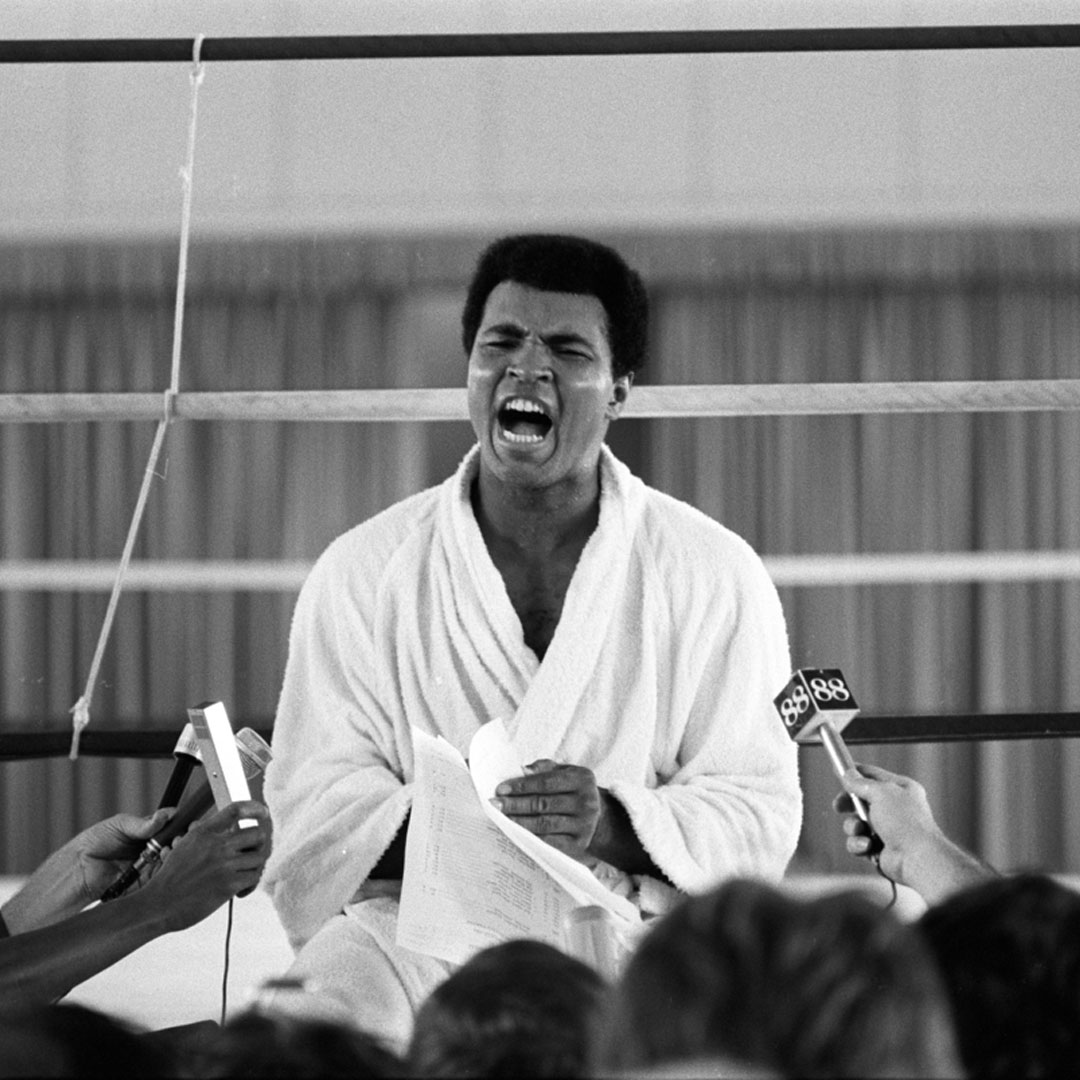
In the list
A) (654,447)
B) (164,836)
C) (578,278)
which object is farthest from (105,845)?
(654,447)

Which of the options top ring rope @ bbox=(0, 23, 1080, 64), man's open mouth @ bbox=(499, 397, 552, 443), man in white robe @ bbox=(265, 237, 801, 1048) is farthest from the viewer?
top ring rope @ bbox=(0, 23, 1080, 64)

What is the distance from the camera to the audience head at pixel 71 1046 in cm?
78

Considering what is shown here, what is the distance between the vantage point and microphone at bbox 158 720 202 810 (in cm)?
183

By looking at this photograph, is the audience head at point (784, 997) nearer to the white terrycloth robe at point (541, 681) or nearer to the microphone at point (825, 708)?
the microphone at point (825, 708)

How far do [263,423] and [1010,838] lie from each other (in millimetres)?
1244

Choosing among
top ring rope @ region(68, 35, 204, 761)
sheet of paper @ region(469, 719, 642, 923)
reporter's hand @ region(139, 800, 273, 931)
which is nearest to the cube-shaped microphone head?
sheet of paper @ region(469, 719, 642, 923)

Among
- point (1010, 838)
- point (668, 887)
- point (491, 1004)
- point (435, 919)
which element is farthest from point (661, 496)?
point (491, 1004)

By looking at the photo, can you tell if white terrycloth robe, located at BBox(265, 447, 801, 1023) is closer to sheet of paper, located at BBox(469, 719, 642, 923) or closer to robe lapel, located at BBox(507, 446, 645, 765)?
→ robe lapel, located at BBox(507, 446, 645, 765)

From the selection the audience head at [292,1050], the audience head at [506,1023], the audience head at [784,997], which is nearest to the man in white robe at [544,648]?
the audience head at [506,1023]

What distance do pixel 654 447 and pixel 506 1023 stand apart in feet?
6.08

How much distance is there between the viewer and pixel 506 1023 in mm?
911

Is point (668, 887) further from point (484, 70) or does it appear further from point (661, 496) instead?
point (484, 70)

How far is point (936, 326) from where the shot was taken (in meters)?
2.70

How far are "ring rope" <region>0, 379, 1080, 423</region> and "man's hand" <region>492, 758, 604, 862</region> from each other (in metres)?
0.72
